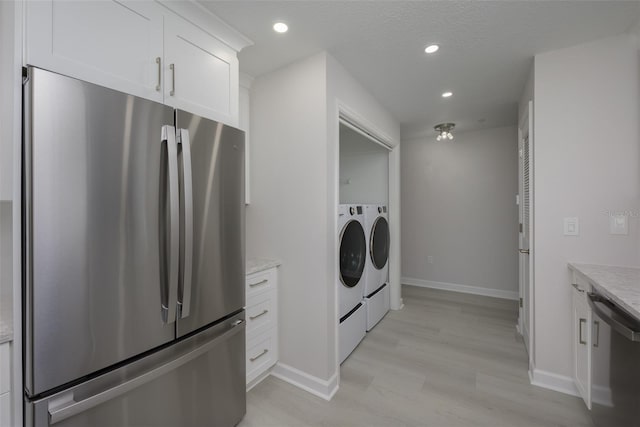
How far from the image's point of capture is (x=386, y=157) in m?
3.54

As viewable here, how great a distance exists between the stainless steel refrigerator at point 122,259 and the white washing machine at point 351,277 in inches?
42.1

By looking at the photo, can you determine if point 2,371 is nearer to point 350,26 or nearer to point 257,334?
point 257,334

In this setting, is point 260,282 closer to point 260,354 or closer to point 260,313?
point 260,313

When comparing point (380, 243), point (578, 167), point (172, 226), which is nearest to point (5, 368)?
point (172, 226)

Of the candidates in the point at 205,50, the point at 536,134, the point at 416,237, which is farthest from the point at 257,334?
the point at 416,237

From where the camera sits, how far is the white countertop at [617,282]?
1.12 m

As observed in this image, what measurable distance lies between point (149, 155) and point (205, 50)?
2.53 ft

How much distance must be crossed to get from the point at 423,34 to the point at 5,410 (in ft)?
8.50

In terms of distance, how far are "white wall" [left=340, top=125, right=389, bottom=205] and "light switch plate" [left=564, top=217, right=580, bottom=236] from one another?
6.11ft

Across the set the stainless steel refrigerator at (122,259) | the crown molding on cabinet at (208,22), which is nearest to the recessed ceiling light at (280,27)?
the crown molding on cabinet at (208,22)

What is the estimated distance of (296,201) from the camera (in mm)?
2031

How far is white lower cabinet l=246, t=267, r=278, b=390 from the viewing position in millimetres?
1894

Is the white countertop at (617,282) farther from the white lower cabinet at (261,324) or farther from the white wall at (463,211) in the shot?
the white wall at (463,211)

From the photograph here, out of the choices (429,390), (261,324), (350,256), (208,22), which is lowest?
(429,390)
